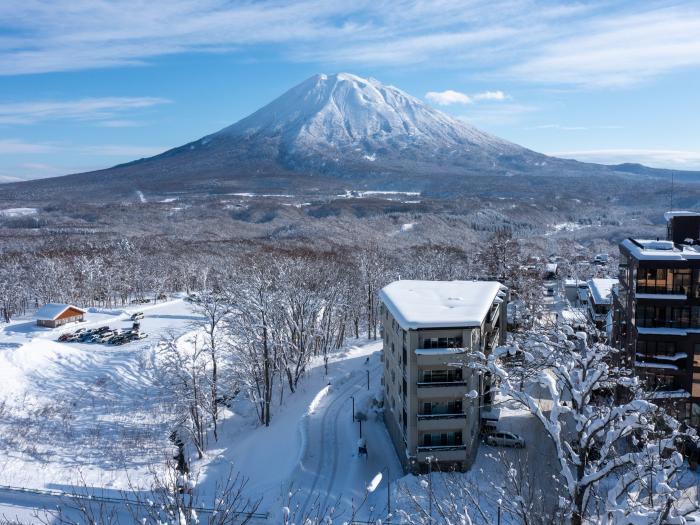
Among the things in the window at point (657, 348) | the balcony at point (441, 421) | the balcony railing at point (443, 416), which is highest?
the window at point (657, 348)

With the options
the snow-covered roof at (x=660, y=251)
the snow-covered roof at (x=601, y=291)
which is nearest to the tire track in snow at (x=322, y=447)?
the snow-covered roof at (x=660, y=251)

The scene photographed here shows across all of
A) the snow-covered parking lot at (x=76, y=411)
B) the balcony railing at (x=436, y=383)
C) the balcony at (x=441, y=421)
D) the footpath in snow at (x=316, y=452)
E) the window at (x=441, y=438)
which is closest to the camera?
the footpath in snow at (x=316, y=452)

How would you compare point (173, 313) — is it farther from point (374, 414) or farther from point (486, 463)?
point (486, 463)

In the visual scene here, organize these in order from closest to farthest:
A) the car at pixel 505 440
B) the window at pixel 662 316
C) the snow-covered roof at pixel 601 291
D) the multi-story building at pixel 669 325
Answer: the multi-story building at pixel 669 325, the window at pixel 662 316, the car at pixel 505 440, the snow-covered roof at pixel 601 291

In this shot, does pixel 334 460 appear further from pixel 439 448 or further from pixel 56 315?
pixel 56 315

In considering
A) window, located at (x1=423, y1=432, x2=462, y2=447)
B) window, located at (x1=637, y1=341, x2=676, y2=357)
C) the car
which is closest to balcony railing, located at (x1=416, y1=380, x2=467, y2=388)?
window, located at (x1=423, y1=432, x2=462, y2=447)

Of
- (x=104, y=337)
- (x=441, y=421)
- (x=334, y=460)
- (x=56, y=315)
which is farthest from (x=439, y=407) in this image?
(x=56, y=315)

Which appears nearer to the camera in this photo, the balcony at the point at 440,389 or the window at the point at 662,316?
the balcony at the point at 440,389

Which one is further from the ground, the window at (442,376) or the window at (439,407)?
the window at (442,376)

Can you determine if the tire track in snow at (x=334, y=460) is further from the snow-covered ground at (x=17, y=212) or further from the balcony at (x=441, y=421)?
the snow-covered ground at (x=17, y=212)
